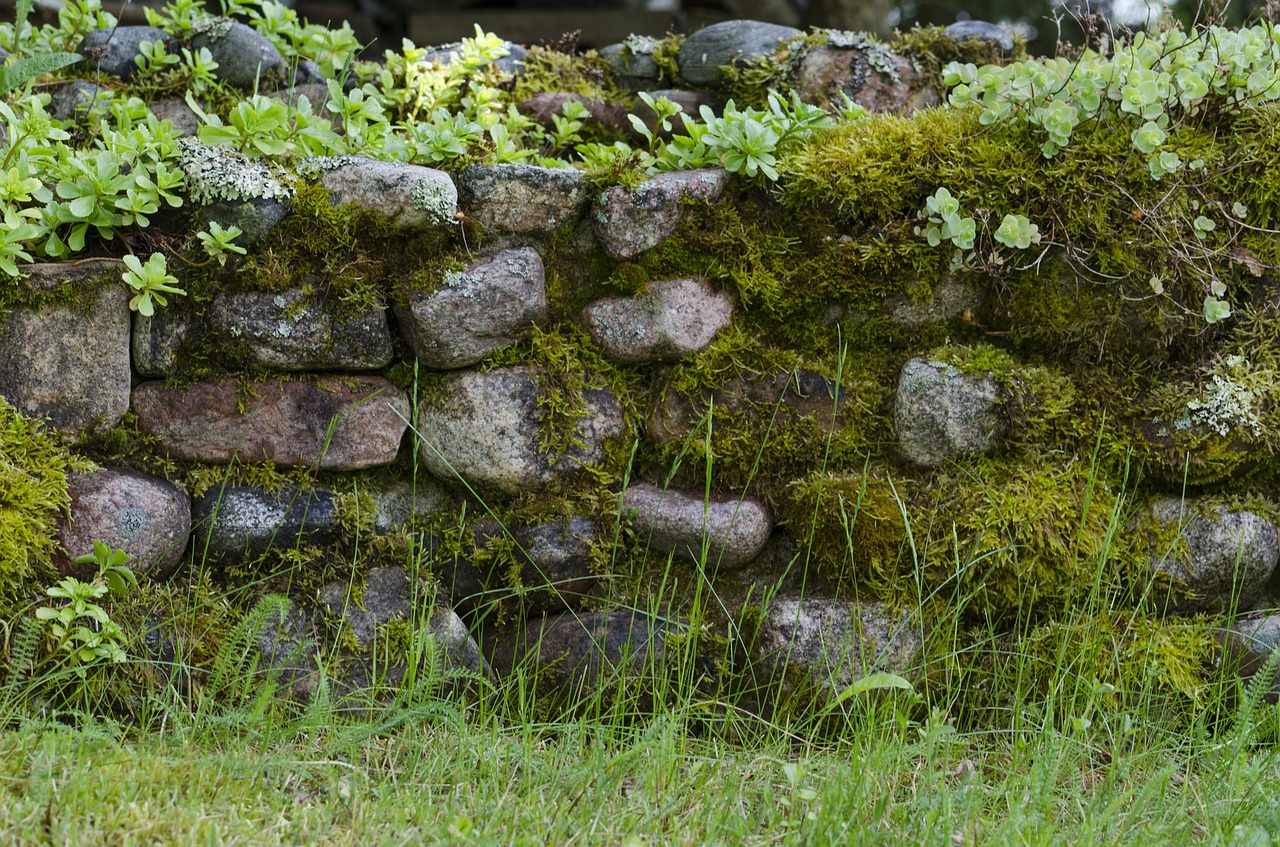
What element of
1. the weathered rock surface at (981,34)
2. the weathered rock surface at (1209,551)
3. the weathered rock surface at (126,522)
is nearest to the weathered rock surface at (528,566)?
the weathered rock surface at (126,522)

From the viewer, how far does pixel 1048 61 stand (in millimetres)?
2873

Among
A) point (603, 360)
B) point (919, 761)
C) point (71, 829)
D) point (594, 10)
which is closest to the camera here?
point (71, 829)

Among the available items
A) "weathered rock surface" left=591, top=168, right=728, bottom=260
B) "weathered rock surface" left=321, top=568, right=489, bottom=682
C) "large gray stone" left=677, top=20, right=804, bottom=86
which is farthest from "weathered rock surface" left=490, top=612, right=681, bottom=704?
"large gray stone" left=677, top=20, right=804, bottom=86

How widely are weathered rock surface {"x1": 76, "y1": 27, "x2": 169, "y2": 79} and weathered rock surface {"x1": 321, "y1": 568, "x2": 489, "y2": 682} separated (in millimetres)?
1967

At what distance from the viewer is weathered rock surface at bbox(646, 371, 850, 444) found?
2.76 metres

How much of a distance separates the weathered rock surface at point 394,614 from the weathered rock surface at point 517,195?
0.99m

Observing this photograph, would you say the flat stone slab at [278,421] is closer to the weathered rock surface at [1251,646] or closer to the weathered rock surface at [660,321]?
the weathered rock surface at [660,321]

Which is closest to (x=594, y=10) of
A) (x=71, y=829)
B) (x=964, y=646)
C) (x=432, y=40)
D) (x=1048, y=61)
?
(x=432, y=40)

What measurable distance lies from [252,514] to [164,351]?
0.49m

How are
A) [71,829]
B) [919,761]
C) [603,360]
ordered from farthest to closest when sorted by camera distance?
[603,360], [919,761], [71,829]

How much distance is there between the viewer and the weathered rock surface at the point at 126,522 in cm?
244

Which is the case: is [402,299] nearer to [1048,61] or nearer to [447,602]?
[447,602]

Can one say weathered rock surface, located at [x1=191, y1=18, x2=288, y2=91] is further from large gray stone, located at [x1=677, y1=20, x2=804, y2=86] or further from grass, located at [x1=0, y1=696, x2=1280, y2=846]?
grass, located at [x1=0, y1=696, x2=1280, y2=846]

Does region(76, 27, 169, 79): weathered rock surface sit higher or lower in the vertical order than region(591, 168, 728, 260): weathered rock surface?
higher
